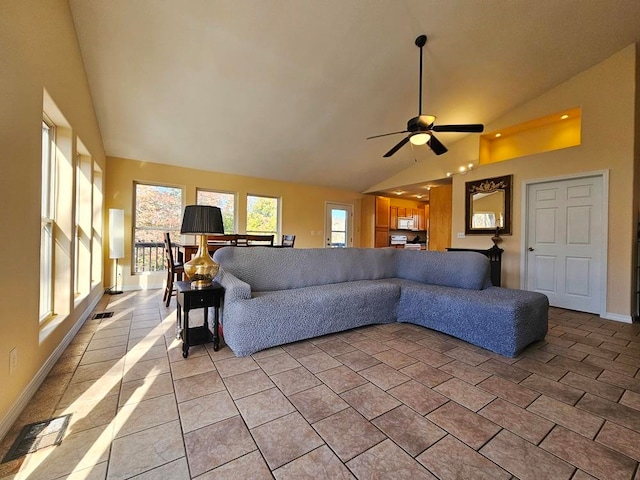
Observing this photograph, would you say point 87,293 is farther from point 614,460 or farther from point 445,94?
point 445,94

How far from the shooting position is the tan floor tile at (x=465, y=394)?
65.9 inches

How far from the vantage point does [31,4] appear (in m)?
1.71

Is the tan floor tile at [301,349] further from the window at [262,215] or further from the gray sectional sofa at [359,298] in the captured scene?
the window at [262,215]

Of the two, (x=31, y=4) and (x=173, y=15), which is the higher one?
(x=173, y=15)

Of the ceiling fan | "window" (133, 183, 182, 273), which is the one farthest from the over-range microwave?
"window" (133, 183, 182, 273)

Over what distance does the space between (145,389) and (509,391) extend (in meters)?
2.47

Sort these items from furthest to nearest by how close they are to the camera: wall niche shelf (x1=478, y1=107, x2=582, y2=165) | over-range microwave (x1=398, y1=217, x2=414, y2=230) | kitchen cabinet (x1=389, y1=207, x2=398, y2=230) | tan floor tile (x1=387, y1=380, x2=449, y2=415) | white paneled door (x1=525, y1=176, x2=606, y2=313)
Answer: over-range microwave (x1=398, y1=217, x2=414, y2=230)
kitchen cabinet (x1=389, y1=207, x2=398, y2=230)
wall niche shelf (x1=478, y1=107, x2=582, y2=165)
white paneled door (x1=525, y1=176, x2=606, y2=313)
tan floor tile (x1=387, y1=380, x2=449, y2=415)

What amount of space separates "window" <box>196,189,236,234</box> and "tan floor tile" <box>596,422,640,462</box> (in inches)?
226

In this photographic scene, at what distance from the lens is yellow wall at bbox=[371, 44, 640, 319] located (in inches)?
137

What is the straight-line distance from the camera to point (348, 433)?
4.60 ft

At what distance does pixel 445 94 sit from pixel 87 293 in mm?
5840

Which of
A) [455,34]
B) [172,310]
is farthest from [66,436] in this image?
[455,34]

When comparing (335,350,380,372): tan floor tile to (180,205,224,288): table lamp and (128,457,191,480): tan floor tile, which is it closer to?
(128,457,191,480): tan floor tile

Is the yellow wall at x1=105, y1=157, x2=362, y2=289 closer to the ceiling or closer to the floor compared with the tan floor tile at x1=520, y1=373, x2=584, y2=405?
closer to the ceiling
